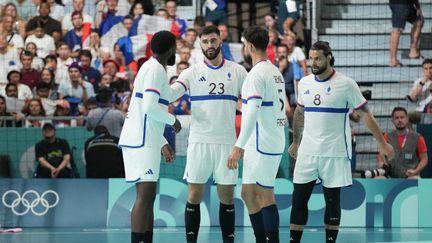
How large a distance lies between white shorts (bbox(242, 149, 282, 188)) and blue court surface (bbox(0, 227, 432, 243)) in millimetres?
2683

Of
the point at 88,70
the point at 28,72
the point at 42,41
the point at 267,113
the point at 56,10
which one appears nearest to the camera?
the point at 267,113

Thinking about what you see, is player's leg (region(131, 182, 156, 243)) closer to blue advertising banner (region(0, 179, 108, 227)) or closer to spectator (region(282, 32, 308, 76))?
blue advertising banner (region(0, 179, 108, 227))

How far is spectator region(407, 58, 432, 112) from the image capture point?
17734 mm

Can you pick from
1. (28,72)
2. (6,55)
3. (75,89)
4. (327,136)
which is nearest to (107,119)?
(75,89)

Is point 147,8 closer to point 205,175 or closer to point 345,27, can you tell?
point 345,27

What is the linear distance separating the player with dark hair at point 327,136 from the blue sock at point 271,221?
55cm

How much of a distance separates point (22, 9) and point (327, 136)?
1084 cm

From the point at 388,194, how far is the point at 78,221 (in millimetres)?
4709

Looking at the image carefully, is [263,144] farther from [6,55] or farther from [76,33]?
[76,33]

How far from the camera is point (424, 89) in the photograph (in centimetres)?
1783

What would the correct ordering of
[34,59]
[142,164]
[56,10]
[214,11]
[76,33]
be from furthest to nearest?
[214,11]
[56,10]
[76,33]
[34,59]
[142,164]

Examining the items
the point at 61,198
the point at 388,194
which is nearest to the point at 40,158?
the point at 61,198

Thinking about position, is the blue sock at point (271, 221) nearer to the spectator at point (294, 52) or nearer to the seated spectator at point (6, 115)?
the seated spectator at point (6, 115)

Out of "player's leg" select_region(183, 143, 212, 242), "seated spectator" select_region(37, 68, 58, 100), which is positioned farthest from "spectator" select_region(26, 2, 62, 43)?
"player's leg" select_region(183, 143, 212, 242)
